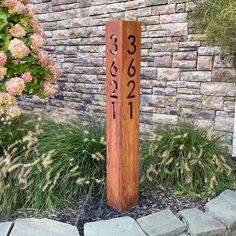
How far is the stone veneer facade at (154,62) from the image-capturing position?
3.09m

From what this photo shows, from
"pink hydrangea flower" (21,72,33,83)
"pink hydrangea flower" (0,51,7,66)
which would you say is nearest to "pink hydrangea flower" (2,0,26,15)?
"pink hydrangea flower" (0,51,7,66)

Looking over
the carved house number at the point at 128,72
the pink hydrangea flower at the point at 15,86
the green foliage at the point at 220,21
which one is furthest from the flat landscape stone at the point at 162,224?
the green foliage at the point at 220,21

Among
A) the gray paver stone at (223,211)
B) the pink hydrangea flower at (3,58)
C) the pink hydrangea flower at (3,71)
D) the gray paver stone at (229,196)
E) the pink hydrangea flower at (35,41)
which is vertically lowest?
the gray paver stone at (223,211)

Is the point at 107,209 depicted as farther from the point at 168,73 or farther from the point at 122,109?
the point at 168,73

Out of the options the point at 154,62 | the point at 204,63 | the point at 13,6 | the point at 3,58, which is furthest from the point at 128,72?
the point at 154,62

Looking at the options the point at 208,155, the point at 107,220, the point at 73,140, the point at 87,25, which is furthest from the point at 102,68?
the point at 107,220

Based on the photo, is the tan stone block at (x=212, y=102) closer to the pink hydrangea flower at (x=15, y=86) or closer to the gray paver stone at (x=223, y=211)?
the gray paver stone at (x=223, y=211)

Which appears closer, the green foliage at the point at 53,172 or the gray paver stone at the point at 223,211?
the gray paver stone at the point at 223,211

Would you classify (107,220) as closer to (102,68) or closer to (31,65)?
(31,65)

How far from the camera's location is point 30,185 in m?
2.33

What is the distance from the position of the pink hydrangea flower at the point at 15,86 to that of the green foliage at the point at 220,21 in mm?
1438

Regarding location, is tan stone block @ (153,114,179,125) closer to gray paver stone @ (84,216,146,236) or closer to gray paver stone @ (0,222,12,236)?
gray paver stone @ (84,216,146,236)

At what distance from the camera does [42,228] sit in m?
1.92

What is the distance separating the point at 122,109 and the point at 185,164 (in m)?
0.73
